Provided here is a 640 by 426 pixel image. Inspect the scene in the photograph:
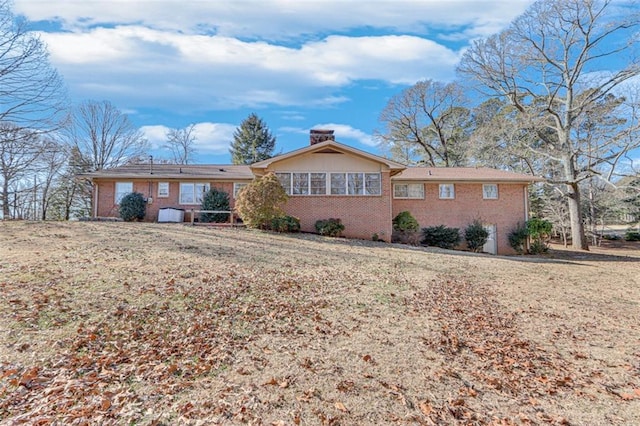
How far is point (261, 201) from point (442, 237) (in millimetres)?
9601

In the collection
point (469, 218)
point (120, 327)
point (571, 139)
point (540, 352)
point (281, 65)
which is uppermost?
point (281, 65)

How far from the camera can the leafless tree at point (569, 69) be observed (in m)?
18.1

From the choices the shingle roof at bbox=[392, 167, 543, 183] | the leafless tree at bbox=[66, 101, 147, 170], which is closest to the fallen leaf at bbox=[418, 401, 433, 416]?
the shingle roof at bbox=[392, 167, 543, 183]

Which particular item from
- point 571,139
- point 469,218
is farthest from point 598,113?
point 469,218

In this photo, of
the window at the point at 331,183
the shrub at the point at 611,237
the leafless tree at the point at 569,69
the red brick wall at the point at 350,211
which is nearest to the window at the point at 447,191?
the red brick wall at the point at 350,211

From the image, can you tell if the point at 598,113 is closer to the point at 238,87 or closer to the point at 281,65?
the point at 281,65

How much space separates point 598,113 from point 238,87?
2005 cm

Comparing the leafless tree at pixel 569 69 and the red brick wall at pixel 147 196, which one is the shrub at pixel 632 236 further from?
the red brick wall at pixel 147 196

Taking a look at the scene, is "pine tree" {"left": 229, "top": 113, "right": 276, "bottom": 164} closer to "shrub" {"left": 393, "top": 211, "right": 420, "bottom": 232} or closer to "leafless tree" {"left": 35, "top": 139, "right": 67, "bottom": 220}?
"leafless tree" {"left": 35, "top": 139, "right": 67, "bottom": 220}

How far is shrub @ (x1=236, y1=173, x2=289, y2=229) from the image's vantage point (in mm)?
14680

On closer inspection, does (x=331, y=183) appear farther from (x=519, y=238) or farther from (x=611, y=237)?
(x=611, y=237)

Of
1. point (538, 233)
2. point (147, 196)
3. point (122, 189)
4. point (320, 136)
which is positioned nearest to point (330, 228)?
point (320, 136)

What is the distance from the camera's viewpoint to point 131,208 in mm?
17312

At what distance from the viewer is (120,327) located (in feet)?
16.8
